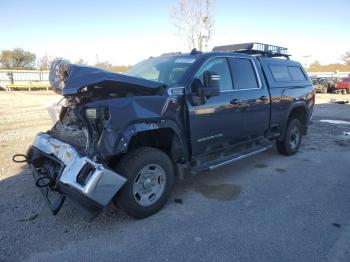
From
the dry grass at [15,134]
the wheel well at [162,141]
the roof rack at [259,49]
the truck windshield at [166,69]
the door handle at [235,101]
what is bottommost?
the dry grass at [15,134]

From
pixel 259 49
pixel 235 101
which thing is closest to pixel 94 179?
pixel 235 101

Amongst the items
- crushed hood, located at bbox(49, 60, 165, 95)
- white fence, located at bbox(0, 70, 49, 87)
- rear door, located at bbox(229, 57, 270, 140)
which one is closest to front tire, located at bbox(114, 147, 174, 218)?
crushed hood, located at bbox(49, 60, 165, 95)

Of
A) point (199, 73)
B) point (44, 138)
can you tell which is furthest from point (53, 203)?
point (199, 73)

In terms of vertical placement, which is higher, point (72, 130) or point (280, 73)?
point (280, 73)

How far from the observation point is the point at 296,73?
6797 millimetres

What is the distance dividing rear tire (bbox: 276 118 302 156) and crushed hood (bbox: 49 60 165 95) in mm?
3586

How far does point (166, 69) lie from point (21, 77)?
35938 millimetres

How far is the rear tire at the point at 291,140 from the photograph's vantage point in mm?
6453

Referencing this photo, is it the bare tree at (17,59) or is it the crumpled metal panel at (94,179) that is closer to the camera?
the crumpled metal panel at (94,179)

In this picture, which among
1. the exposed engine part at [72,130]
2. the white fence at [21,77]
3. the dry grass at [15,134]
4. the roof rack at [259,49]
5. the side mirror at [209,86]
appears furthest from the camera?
the white fence at [21,77]

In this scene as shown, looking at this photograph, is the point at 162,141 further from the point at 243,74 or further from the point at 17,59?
the point at 17,59

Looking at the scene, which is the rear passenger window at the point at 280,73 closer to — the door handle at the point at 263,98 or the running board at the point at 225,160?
the door handle at the point at 263,98

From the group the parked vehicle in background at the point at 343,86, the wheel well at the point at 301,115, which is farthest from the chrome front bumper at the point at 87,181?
the parked vehicle in background at the point at 343,86

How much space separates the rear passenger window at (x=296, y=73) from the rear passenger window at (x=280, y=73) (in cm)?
24
